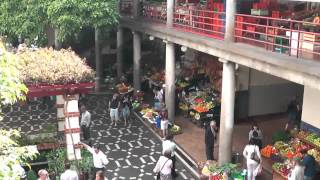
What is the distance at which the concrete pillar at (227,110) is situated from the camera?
48.7ft


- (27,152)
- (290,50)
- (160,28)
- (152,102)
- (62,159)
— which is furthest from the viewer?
(152,102)

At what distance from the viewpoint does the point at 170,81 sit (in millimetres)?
20125

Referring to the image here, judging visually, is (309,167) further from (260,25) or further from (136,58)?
(136,58)

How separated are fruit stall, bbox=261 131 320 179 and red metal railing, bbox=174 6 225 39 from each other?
4375 mm

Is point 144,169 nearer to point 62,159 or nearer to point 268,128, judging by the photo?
point 62,159

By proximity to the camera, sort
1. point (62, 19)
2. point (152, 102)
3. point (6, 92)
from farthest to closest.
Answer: point (152, 102) → point (62, 19) → point (6, 92)

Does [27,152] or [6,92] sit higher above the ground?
[6,92]

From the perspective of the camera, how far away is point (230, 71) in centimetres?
1479

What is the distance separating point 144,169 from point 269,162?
4.39 metres

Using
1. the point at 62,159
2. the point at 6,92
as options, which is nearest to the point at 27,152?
the point at 6,92

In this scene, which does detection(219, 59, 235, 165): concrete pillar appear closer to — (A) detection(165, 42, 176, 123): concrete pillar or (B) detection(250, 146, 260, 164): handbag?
(B) detection(250, 146, 260, 164): handbag

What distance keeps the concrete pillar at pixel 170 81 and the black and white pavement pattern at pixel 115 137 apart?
4.81ft

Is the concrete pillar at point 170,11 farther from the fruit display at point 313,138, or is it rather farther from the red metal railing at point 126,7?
the fruit display at point 313,138

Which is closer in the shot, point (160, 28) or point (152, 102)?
point (160, 28)
